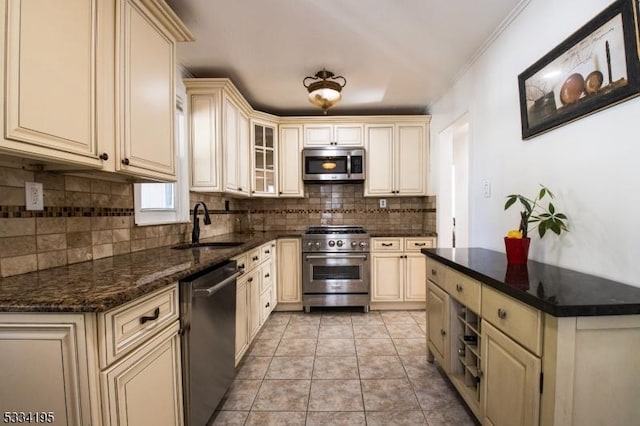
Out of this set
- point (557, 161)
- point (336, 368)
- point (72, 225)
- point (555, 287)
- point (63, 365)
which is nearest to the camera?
point (63, 365)

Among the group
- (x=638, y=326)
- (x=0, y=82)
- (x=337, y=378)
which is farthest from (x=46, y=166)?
(x=638, y=326)

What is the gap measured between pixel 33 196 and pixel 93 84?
547 mm

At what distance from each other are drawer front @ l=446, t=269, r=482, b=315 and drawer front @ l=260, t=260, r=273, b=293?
1.65 meters

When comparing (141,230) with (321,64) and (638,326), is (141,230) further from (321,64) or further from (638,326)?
(638,326)

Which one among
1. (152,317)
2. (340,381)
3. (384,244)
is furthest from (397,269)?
(152,317)

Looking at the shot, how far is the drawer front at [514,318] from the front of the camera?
1.03 meters

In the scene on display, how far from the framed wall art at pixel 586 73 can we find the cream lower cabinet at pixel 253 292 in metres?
2.05

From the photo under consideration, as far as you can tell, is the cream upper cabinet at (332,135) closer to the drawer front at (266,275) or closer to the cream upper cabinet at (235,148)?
the cream upper cabinet at (235,148)

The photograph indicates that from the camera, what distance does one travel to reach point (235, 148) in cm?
290

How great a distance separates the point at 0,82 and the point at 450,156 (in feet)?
11.4

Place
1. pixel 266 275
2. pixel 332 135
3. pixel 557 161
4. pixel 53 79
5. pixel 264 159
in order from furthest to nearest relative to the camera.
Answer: pixel 332 135 → pixel 264 159 → pixel 266 275 → pixel 557 161 → pixel 53 79

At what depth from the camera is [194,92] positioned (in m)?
2.53

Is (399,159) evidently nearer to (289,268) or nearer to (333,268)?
(333,268)

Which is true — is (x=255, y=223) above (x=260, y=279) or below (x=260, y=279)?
above
